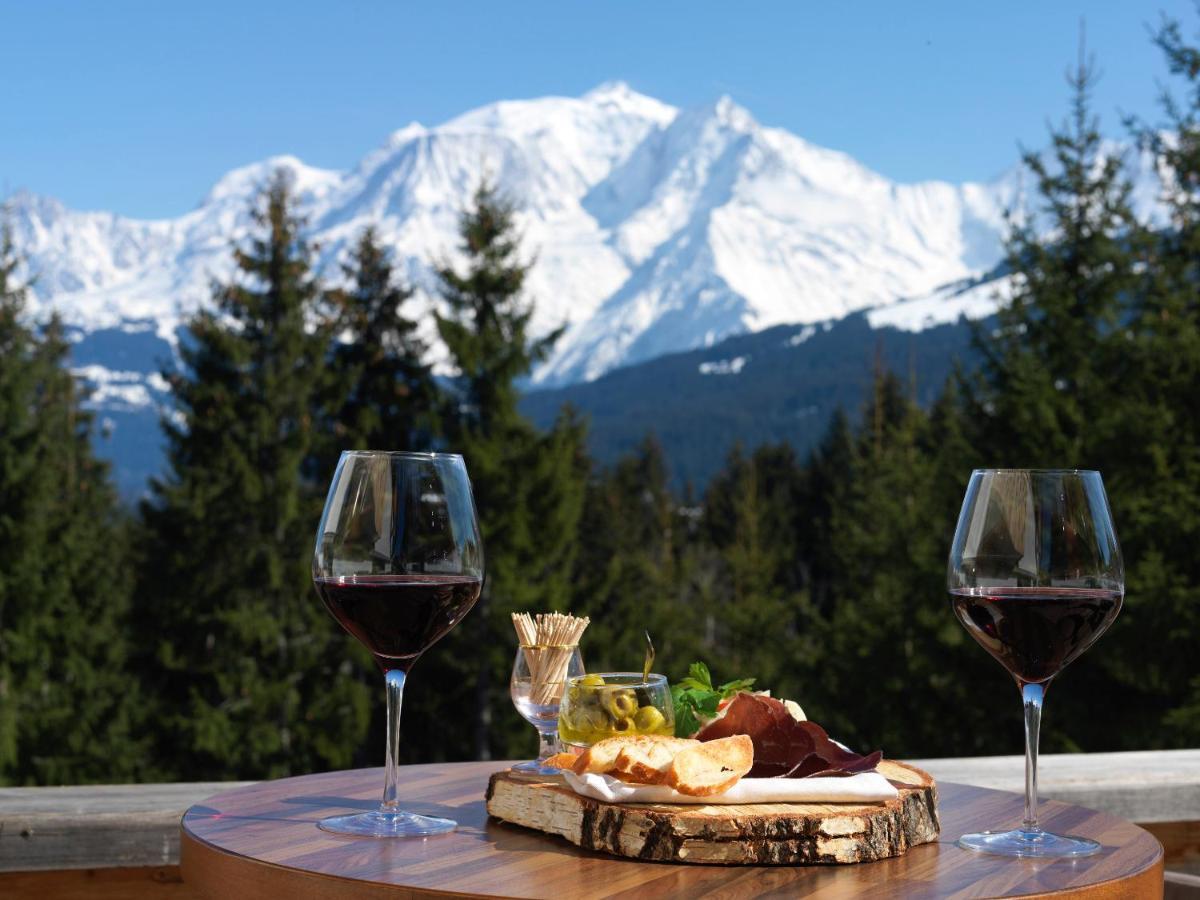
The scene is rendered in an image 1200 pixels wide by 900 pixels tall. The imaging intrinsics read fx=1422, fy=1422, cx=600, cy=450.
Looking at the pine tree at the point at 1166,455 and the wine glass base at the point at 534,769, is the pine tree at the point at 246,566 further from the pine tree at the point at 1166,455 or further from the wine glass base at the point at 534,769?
the wine glass base at the point at 534,769

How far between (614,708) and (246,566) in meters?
20.7

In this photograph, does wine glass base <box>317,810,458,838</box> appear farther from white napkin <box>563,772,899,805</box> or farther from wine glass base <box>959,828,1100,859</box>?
wine glass base <box>959,828,1100,859</box>

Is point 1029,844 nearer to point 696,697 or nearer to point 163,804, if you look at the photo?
point 696,697

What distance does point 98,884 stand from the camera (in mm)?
2717

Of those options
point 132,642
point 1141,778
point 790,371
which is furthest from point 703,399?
point 1141,778

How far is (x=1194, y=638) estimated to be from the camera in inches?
545

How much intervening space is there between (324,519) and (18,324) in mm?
21051

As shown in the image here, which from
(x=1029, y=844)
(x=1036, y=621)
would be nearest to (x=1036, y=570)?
(x=1036, y=621)

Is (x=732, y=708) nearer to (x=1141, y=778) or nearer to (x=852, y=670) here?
(x=1141, y=778)

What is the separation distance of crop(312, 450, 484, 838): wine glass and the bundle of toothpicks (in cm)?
28

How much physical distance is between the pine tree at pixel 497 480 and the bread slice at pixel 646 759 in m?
20.0

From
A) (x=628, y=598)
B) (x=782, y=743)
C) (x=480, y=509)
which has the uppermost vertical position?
(x=480, y=509)

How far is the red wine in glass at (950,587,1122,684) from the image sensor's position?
1632mm

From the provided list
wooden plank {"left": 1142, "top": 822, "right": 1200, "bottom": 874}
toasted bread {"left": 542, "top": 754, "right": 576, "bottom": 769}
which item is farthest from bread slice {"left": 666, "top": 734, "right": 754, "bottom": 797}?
wooden plank {"left": 1142, "top": 822, "right": 1200, "bottom": 874}
